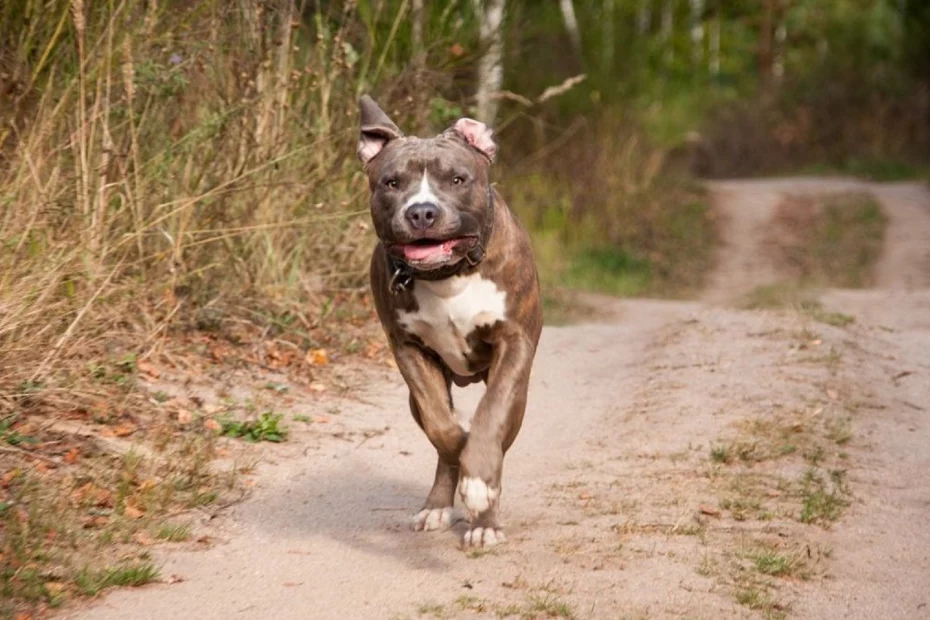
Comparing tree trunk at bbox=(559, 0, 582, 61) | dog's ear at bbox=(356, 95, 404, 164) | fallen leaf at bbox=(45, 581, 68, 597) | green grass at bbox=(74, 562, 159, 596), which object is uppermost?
tree trunk at bbox=(559, 0, 582, 61)

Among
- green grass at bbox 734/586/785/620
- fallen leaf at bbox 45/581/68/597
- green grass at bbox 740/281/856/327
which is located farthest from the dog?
green grass at bbox 740/281/856/327

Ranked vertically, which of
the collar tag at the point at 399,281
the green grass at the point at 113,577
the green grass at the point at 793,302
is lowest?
the green grass at the point at 793,302

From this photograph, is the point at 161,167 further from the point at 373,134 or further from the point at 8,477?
the point at 373,134

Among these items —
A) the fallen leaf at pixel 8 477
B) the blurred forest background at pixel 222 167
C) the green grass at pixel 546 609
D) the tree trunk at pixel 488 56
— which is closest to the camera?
the green grass at pixel 546 609

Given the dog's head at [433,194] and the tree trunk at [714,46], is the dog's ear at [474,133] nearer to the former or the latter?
the dog's head at [433,194]

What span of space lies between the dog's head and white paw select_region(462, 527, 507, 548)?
1.09 m

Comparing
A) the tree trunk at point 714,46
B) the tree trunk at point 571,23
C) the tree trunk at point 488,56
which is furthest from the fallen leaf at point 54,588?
the tree trunk at point 714,46

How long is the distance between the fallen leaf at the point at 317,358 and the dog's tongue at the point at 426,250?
12.4ft

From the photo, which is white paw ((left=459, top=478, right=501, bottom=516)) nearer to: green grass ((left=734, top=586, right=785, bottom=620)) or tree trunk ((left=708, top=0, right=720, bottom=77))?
green grass ((left=734, top=586, right=785, bottom=620))

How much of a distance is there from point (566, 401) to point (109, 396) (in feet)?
9.10

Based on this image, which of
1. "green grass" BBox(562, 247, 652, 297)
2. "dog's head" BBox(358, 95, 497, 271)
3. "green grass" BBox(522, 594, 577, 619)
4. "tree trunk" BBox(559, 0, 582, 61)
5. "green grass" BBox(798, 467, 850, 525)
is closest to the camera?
"green grass" BBox(522, 594, 577, 619)

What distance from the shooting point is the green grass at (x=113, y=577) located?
5184 mm

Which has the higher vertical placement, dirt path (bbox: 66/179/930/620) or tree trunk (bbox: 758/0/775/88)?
tree trunk (bbox: 758/0/775/88)

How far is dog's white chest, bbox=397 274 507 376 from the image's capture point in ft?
18.5
